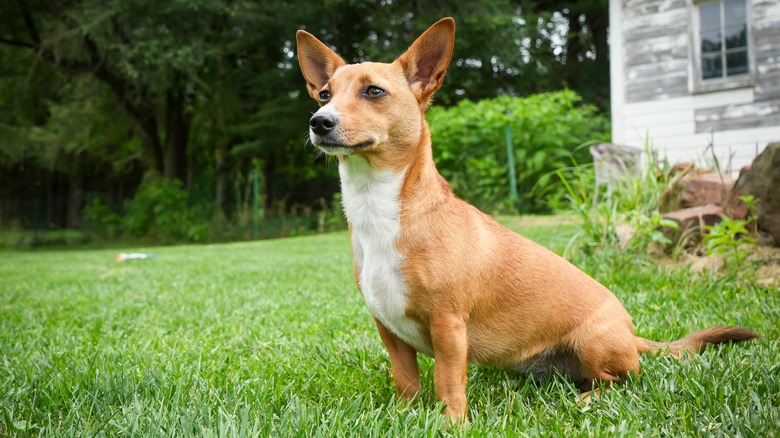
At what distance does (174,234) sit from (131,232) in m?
2.31

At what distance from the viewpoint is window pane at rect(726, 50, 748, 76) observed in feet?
27.9

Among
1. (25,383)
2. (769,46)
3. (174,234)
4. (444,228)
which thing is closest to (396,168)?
(444,228)

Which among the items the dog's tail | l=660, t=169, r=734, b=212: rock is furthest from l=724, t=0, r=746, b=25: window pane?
the dog's tail

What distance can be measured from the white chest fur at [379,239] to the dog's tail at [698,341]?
1103 mm

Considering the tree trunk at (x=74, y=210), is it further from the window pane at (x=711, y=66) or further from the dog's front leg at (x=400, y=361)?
the dog's front leg at (x=400, y=361)

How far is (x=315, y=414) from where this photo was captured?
1903mm

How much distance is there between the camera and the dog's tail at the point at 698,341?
2.46 metres

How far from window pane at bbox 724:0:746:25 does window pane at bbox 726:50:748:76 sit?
0.49 m

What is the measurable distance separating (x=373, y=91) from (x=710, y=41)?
858cm

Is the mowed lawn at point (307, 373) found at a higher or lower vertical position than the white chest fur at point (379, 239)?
lower

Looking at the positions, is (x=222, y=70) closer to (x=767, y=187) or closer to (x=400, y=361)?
(x=767, y=187)

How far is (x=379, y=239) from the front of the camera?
2.07 metres

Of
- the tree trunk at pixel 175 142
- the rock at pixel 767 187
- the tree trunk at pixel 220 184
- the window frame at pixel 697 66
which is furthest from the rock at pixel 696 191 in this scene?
the tree trunk at pixel 175 142

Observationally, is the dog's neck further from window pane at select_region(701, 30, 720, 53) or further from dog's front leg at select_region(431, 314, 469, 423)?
window pane at select_region(701, 30, 720, 53)
